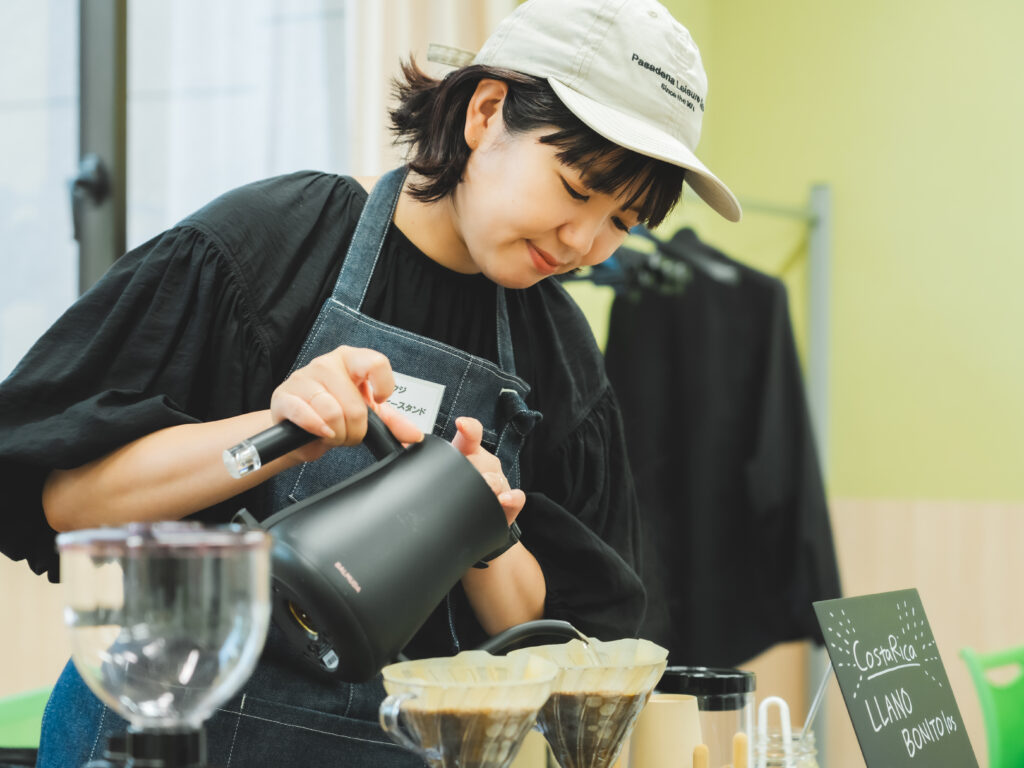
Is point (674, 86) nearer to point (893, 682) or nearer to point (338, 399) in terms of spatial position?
point (338, 399)

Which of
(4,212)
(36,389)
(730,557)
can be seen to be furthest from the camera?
(730,557)

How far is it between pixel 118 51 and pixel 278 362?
121 cm

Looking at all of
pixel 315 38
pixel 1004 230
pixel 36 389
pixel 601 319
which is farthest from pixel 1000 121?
pixel 36 389

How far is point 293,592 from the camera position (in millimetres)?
619

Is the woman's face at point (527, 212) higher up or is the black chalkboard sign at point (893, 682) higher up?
the woman's face at point (527, 212)

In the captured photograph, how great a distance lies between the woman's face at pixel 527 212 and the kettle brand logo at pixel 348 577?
14.7 inches

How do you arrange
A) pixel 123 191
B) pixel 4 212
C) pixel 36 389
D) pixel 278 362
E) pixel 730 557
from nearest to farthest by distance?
pixel 36 389 < pixel 278 362 < pixel 4 212 < pixel 123 191 < pixel 730 557

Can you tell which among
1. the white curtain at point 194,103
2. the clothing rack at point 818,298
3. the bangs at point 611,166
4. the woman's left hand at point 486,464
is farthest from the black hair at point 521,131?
the clothing rack at point 818,298

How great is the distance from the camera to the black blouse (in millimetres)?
827

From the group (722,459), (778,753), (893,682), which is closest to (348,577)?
(778,753)

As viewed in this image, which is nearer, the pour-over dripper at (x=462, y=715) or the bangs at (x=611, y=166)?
the pour-over dripper at (x=462, y=715)

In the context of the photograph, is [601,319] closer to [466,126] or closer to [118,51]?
[118,51]

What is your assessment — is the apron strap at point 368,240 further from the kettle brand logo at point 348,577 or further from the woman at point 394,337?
the kettle brand logo at point 348,577

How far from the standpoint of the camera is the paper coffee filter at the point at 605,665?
2.32 feet
